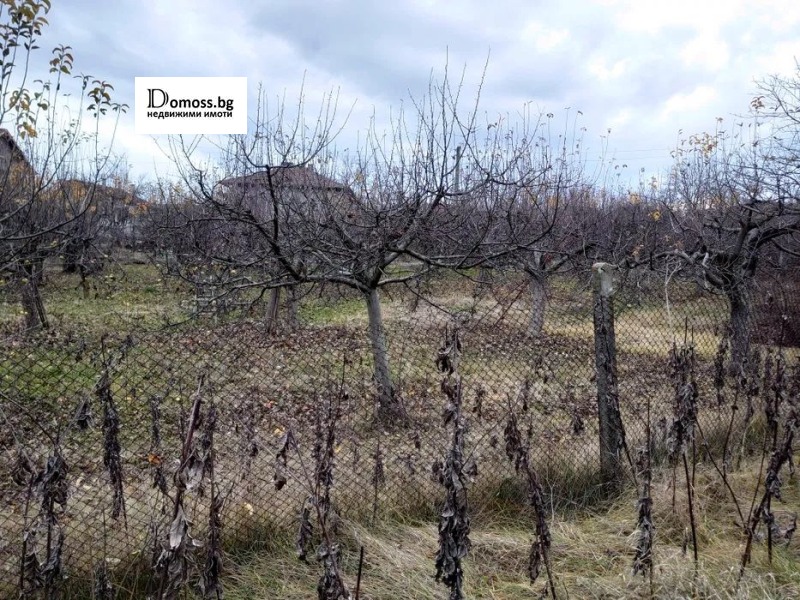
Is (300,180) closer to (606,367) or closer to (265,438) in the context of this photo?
(265,438)

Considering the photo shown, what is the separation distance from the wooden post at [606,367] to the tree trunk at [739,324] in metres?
1.71

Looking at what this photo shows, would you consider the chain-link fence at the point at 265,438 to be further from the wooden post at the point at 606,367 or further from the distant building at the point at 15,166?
the distant building at the point at 15,166

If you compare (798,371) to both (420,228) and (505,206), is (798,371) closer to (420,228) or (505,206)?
(420,228)

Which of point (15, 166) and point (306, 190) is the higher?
point (15, 166)

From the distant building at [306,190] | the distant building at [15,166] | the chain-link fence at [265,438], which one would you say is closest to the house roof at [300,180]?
the distant building at [306,190]

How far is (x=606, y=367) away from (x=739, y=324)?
217 centimetres

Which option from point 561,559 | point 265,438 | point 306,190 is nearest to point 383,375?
point 265,438

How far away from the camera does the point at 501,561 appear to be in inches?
96.4

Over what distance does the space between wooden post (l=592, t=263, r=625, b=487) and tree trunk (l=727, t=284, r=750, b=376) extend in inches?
67.3

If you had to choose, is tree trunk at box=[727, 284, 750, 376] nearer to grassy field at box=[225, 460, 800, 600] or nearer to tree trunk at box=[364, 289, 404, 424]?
grassy field at box=[225, 460, 800, 600]

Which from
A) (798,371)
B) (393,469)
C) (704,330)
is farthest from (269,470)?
(704,330)

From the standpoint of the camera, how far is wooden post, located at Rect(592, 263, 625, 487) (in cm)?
309

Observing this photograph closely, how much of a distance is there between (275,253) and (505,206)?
14.7 ft

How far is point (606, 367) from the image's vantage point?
10.0ft
